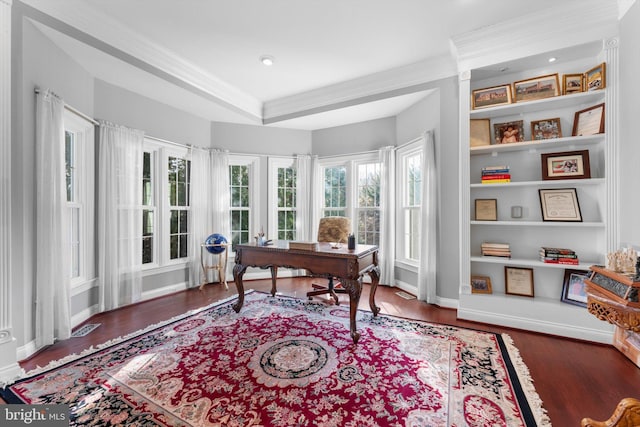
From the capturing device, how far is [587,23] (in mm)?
2504

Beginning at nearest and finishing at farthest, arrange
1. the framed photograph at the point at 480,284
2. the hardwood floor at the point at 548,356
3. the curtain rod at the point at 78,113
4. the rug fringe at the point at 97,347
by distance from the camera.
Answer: the hardwood floor at the point at 548,356
the rug fringe at the point at 97,347
the curtain rod at the point at 78,113
the framed photograph at the point at 480,284

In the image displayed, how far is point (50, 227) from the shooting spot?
7.99 feet

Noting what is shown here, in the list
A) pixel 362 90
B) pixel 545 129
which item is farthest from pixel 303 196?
pixel 545 129

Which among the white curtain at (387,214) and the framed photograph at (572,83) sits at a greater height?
the framed photograph at (572,83)

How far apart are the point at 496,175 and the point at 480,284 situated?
1.26m

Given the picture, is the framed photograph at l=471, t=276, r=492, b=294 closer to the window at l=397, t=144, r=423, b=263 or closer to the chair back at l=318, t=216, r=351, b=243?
the window at l=397, t=144, r=423, b=263

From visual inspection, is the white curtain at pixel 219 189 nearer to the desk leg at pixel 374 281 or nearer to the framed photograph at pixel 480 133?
the desk leg at pixel 374 281

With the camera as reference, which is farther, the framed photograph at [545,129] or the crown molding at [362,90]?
the crown molding at [362,90]

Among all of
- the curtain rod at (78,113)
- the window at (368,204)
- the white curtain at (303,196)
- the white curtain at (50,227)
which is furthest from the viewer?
the white curtain at (303,196)

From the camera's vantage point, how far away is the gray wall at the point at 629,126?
2.21 m

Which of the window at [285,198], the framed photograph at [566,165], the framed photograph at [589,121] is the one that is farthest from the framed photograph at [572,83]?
the window at [285,198]

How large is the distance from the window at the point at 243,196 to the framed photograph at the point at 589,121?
4.39 meters

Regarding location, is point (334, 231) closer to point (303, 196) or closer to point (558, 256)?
point (303, 196)

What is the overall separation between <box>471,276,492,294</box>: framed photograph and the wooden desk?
115cm
